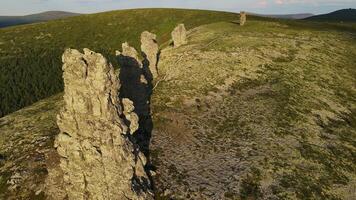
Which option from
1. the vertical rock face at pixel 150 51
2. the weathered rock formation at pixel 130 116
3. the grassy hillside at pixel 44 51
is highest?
the vertical rock face at pixel 150 51

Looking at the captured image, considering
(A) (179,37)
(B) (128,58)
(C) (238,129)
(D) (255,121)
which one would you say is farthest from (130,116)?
(A) (179,37)

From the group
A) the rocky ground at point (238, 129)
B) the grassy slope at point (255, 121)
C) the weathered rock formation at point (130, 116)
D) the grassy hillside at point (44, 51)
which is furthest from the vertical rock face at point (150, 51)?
the grassy hillside at point (44, 51)

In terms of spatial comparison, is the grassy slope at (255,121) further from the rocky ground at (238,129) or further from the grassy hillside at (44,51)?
the grassy hillside at (44,51)

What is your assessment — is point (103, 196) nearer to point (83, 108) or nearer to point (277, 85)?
point (83, 108)

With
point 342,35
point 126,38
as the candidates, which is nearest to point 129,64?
point 342,35

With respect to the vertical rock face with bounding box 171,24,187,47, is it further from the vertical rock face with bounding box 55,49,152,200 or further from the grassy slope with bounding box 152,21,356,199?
the vertical rock face with bounding box 55,49,152,200
